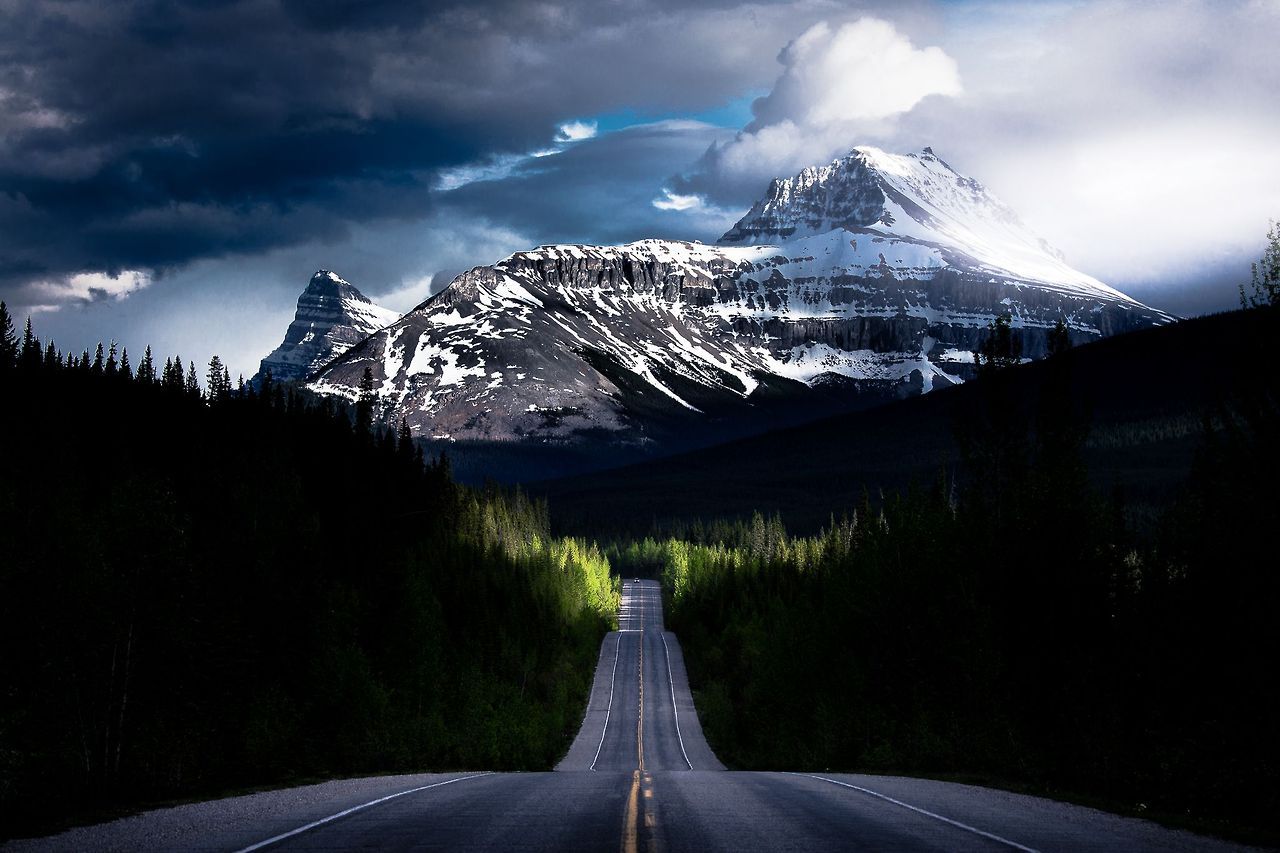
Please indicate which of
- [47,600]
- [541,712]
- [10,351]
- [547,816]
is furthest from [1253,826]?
[10,351]

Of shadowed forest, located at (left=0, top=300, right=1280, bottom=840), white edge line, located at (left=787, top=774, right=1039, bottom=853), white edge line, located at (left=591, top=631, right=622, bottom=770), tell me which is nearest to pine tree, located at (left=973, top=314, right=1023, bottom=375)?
shadowed forest, located at (left=0, top=300, right=1280, bottom=840)

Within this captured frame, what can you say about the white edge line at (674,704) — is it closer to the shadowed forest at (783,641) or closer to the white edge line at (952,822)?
the shadowed forest at (783,641)

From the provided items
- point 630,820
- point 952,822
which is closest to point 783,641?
point 952,822

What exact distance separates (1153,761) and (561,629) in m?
98.6

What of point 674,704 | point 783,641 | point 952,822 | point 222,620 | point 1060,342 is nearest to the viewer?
point 952,822

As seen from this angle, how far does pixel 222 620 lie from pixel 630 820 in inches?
1385

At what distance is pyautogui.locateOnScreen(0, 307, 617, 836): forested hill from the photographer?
39.6 metres

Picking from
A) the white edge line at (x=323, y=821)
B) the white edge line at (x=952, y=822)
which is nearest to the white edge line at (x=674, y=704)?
the white edge line at (x=952, y=822)

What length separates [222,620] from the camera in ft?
167

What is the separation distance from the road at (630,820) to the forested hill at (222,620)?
3.21m

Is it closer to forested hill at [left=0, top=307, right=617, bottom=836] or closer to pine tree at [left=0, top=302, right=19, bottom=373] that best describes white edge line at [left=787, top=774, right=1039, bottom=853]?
forested hill at [left=0, top=307, right=617, bottom=836]

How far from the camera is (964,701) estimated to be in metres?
50.8

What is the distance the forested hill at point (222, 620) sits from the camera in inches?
1560

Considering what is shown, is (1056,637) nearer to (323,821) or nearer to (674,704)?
(323,821)
